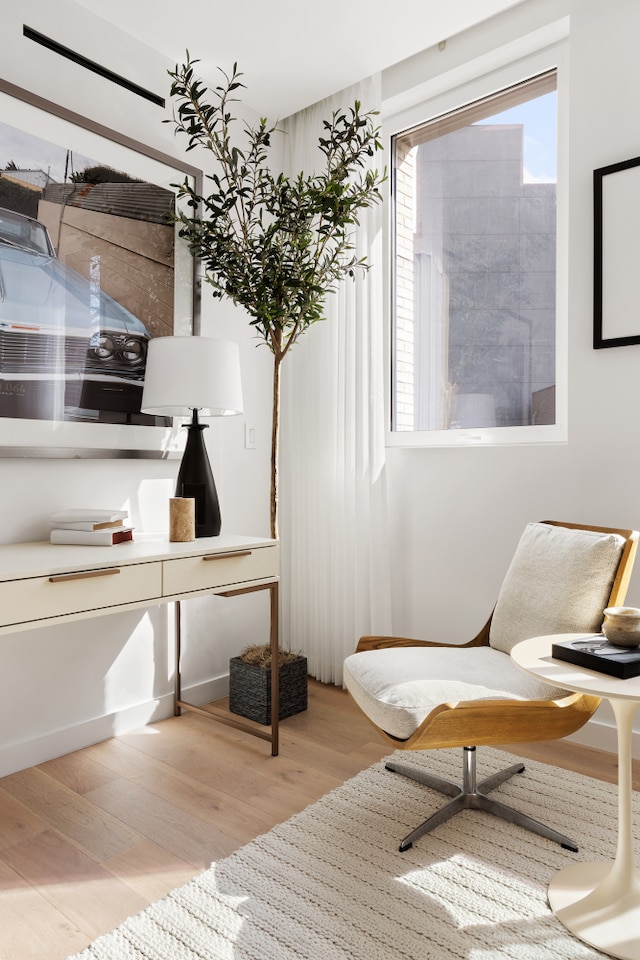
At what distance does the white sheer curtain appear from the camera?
2.85 meters

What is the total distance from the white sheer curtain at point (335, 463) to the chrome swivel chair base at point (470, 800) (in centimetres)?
86

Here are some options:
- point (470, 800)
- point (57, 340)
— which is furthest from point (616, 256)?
point (57, 340)

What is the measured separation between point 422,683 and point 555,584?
0.57m

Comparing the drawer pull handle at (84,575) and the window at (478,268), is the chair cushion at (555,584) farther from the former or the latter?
the drawer pull handle at (84,575)

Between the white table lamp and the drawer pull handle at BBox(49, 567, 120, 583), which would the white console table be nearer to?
the drawer pull handle at BBox(49, 567, 120, 583)

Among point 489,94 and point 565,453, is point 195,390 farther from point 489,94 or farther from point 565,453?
point 489,94

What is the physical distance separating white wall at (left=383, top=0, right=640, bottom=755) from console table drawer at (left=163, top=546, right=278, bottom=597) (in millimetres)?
797

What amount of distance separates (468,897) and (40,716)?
147 cm

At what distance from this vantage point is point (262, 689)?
2506 mm

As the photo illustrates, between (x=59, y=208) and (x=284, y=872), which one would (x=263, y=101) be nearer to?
(x=59, y=208)

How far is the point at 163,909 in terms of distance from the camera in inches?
58.2

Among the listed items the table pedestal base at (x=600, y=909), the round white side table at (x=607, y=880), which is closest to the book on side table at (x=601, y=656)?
the round white side table at (x=607, y=880)

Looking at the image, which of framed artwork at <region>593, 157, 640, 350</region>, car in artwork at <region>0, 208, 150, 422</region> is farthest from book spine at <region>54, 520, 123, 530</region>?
framed artwork at <region>593, 157, 640, 350</region>

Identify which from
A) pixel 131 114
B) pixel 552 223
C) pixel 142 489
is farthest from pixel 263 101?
pixel 142 489
